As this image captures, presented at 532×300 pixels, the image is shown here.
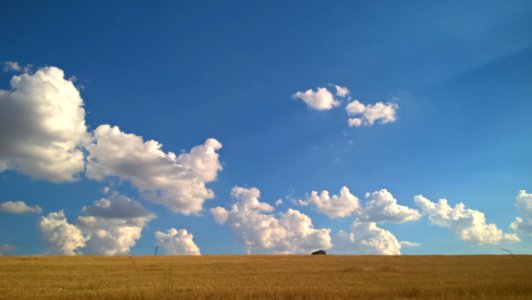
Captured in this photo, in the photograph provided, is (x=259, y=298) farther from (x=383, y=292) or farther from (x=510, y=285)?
(x=510, y=285)

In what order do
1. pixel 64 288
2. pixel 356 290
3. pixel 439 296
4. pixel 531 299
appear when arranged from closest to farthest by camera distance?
pixel 531 299
pixel 439 296
pixel 356 290
pixel 64 288

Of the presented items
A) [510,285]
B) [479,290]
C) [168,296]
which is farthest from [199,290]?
[510,285]

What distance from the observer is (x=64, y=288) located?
968 inches

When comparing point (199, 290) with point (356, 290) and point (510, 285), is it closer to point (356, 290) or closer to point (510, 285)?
point (356, 290)

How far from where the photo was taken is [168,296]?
64.4 feet

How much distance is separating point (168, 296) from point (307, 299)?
673 centimetres

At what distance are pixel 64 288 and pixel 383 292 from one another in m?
18.8

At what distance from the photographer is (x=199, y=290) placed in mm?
21562

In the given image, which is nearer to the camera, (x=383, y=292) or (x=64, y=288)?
(x=383, y=292)

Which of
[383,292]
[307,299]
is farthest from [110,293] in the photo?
[383,292]

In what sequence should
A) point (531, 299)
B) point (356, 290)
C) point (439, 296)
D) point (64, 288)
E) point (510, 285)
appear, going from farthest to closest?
point (64, 288), point (510, 285), point (356, 290), point (439, 296), point (531, 299)

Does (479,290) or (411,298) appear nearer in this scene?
(411,298)

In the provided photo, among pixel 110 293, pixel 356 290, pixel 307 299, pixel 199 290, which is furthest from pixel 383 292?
pixel 110 293

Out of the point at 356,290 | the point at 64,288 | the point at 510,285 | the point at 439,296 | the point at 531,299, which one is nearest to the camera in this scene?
the point at 531,299
